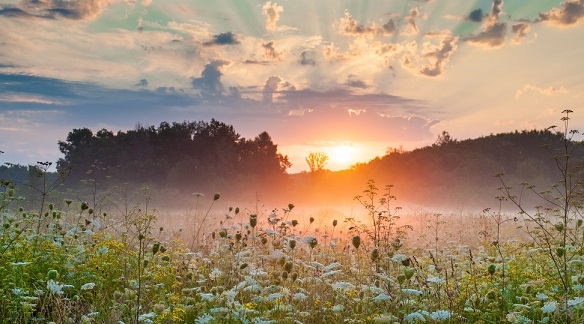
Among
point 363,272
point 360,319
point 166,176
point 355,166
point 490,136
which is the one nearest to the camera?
point 360,319

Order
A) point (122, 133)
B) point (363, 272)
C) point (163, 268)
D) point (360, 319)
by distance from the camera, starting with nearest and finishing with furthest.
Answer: point (360, 319), point (163, 268), point (363, 272), point (122, 133)

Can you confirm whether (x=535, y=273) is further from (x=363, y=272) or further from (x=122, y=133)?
(x=122, y=133)

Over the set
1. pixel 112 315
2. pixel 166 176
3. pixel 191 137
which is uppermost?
pixel 191 137

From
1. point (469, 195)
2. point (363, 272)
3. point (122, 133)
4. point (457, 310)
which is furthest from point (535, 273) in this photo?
point (122, 133)

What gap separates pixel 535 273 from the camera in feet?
22.0

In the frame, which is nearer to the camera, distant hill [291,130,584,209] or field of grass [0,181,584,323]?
field of grass [0,181,584,323]

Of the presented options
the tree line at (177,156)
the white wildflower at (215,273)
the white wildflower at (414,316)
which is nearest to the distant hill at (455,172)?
the tree line at (177,156)

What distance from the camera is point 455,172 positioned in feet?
147

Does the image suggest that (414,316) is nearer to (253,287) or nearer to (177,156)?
(253,287)

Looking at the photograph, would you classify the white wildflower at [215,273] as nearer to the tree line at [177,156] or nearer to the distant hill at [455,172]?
the tree line at [177,156]

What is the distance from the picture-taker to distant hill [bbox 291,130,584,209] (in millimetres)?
41938

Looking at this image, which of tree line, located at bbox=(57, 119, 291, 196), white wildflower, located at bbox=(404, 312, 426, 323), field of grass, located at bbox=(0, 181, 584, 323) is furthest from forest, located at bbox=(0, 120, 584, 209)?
white wildflower, located at bbox=(404, 312, 426, 323)

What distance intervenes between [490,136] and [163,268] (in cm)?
4739

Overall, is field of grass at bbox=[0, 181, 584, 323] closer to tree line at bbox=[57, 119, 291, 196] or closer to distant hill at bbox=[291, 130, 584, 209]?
tree line at bbox=[57, 119, 291, 196]
